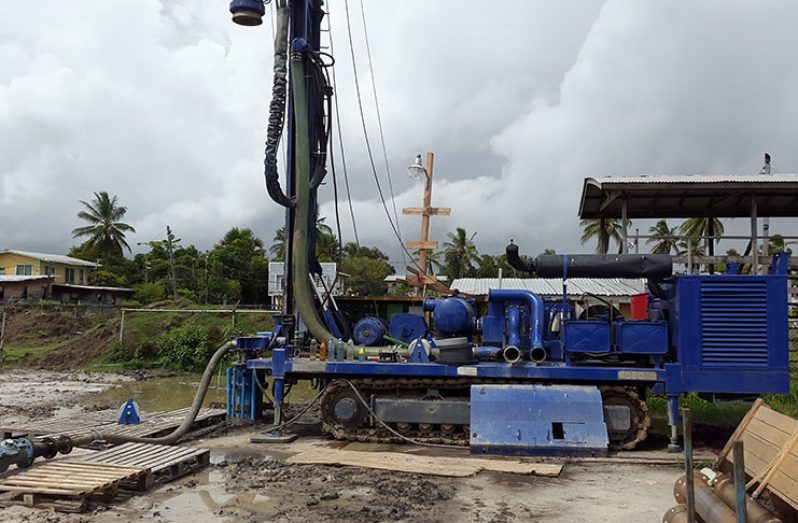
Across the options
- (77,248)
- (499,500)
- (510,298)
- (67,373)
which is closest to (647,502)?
(499,500)

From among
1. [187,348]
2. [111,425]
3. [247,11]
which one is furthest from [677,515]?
[187,348]

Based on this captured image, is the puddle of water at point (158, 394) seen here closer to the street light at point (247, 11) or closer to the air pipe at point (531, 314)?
the air pipe at point (531, 314)

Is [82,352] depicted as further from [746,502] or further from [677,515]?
[746,502]

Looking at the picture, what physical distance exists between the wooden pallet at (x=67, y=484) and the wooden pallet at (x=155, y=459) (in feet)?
0.77

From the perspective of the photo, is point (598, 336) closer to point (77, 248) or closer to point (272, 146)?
point (272, 146)

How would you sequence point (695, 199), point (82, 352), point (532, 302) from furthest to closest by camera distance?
point (82, 352) → point (695, 199) → point (532, 302)

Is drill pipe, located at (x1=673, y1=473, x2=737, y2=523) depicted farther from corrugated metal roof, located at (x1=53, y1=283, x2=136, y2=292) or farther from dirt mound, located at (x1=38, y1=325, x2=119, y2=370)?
corrugated metal roof, located at (x1=53, y1=283, x2=136, y2=292)

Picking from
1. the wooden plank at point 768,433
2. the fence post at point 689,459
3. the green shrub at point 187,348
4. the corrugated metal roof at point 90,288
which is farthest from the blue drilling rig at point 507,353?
the corrugated metal roof at point 90,288

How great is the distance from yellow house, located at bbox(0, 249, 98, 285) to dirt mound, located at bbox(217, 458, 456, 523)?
165 ft

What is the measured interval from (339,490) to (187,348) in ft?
61.2

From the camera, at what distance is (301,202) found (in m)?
12.5

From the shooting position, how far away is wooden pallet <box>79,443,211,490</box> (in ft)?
27.6

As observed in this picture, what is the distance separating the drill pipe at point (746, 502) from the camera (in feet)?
17.3

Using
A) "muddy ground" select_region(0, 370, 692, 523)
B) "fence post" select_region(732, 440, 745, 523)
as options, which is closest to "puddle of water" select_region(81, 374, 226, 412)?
"muddy ground" select_region(0, 370, 692, 523)
